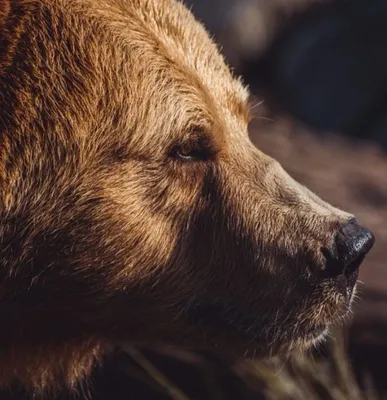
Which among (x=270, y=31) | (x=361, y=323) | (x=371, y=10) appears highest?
(x=361, y=323)

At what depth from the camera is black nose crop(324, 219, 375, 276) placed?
3.61 metres

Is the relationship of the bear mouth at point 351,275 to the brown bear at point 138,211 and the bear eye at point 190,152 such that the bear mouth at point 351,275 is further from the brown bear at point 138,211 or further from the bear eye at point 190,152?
the bear eye at point 190,152

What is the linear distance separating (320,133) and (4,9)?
4.05 m

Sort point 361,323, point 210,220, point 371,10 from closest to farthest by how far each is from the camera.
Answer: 1. point 210,220
2. point 361,323
3. point 371,10

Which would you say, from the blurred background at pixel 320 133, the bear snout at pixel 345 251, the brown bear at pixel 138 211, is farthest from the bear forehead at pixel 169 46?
the blurred background at pixel 320 133

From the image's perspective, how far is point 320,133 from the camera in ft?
23.5

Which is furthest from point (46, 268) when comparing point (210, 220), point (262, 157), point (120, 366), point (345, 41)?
point (345, 41)

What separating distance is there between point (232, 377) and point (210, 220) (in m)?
1.38

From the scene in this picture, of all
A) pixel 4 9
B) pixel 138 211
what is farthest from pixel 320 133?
pixel 4 9

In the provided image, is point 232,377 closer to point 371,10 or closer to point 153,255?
point 153,255

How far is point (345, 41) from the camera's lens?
8.64 meters

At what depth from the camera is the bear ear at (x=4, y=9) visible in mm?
3307

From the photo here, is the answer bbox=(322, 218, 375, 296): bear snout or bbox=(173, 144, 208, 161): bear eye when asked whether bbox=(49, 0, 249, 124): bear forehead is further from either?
bbox=(322, 218, 375, 296): bear snout

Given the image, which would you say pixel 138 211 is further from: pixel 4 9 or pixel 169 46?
pixel 4 9
